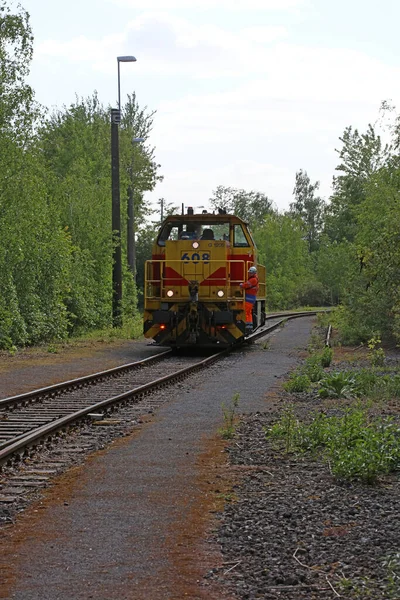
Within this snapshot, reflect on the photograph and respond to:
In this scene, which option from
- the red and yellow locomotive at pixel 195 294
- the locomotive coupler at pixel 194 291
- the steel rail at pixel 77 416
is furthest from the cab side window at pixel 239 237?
the steel rail at pixel 77 416

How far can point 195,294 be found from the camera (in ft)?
71.6

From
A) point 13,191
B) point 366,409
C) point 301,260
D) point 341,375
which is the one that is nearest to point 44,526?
point 366,409

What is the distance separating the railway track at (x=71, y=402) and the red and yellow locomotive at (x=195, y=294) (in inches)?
88.5

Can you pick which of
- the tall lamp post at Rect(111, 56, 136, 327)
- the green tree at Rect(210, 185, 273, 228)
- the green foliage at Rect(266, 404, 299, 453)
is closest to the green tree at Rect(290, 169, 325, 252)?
the green tree at Rect(210, 185, 273, 228)

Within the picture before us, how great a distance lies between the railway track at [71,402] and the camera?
973 cm

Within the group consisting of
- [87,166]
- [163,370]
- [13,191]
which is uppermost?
[87,166]

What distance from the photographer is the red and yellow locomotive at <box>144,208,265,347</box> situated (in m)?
21.9

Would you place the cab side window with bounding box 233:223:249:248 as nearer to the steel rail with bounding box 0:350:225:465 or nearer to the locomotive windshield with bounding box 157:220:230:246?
the locomotive windshield with bounding box 157:220:230:246

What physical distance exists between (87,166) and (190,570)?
4258cm

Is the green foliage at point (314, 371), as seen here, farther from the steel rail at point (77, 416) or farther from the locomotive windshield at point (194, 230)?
the locomotive windshield at point (194, 230)

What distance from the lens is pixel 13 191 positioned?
24719 mm

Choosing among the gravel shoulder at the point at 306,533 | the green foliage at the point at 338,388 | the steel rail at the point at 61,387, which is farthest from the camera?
the green foliage at the point at 338,388

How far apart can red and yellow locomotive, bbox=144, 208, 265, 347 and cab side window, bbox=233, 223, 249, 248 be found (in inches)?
28.5

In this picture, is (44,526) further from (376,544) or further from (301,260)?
(301,260)
